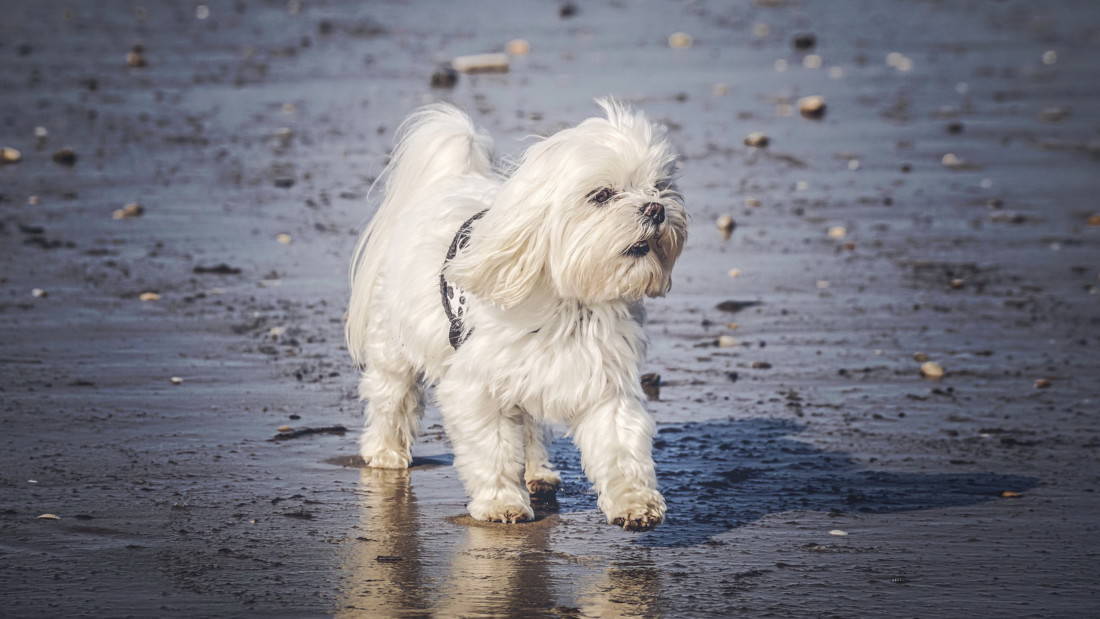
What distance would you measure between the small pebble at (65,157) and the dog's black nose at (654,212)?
31.2 ft

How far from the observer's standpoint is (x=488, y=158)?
741 cm

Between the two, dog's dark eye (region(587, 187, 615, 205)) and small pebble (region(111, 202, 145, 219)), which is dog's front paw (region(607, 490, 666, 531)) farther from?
small pebble (region(111, 202, 145, 219))

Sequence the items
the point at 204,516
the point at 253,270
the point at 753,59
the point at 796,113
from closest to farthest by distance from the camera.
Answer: the point at 204,516, the point at 253,270, the point at 796,113, the point at 753,59

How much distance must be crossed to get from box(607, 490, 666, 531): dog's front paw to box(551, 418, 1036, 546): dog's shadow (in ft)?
0.71

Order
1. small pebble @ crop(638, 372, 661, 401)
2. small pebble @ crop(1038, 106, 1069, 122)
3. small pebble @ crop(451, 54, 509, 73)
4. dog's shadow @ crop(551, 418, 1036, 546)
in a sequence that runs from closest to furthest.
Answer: dog's shadow @ crop(551, 418, 1036, 546), small pebble @ crop(638, 372, 661, 401), small pebble @ crop(1038, 106, 1069, 122), small pebble @ crop(451, 54, 509, 73)

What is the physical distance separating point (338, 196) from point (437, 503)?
6.77 meters

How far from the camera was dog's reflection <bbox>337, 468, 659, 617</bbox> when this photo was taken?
17.8 ft

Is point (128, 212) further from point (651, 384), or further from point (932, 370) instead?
point (932, 370)

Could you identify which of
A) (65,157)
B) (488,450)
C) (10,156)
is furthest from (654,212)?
(10,156)

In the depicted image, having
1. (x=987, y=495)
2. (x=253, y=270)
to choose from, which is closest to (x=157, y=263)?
(x=253, y=270)

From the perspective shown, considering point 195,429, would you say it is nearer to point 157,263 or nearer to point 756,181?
point 157,263

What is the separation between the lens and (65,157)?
14273 mm

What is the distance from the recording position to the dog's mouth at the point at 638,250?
5813 mm

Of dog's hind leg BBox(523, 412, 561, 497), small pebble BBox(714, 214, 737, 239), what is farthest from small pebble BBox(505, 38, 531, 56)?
dog's hind leg BBox(523, 412, 561, 497)
